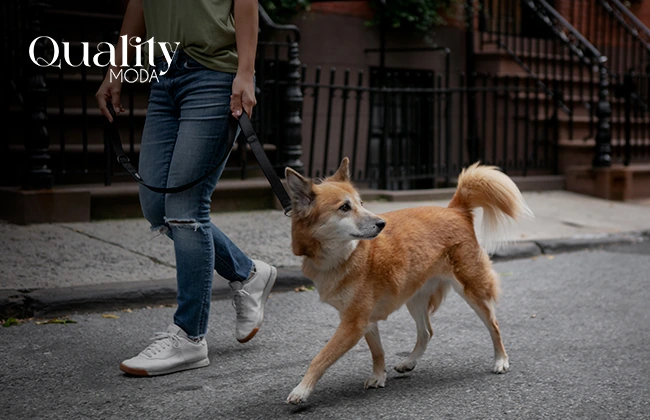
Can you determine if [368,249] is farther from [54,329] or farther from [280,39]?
[280,39]

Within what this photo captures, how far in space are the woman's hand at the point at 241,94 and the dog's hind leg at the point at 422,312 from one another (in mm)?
1299

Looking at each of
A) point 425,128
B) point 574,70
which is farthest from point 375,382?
point 574,70

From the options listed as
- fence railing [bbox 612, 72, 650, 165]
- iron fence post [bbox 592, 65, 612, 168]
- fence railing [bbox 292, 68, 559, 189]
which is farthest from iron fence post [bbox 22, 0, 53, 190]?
fence railing [bbox 612, 72, 650, 165]

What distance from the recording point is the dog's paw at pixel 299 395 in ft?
11.1

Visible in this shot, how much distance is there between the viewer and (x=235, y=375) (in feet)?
12.7

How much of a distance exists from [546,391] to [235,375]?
4.82 feet

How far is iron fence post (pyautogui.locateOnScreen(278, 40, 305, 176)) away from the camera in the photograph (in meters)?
8.27

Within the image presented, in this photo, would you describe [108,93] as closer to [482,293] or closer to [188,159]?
[188,159]

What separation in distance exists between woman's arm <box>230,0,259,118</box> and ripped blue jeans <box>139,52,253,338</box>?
110 millimetres

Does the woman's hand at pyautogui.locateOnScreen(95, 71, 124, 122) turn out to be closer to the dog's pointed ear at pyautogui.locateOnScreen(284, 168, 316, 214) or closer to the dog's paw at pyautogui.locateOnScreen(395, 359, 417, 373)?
the dog's pointed ear at pyautogui.locateOnScreen(284, 168, 316, 214)

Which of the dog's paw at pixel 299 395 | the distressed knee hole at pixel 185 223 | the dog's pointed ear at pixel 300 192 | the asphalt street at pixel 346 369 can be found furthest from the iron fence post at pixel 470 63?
the dog's paw at pixel 299 395

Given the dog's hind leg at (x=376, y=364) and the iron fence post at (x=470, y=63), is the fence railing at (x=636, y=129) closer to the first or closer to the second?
the iron fence post at (x=470, y=63)

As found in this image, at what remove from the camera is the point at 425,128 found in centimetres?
1219

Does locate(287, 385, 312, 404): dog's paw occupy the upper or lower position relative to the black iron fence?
lower
